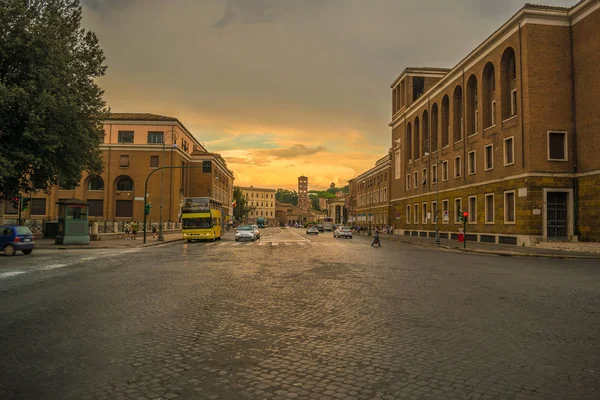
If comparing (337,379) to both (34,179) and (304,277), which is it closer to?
(304,277)

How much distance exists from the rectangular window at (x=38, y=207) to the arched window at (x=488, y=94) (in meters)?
58.4

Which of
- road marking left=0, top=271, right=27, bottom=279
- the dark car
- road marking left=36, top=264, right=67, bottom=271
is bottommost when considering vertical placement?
road marking left=36, top=264, right=67, bottom=271

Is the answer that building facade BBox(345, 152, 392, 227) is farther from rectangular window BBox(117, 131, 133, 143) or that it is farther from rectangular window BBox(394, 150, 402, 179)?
rectangular window BBox(117, 131, 133, 143)

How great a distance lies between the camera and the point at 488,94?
1502 inches

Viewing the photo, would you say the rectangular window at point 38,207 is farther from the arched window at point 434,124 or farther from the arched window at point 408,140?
the arched window at point 434,124

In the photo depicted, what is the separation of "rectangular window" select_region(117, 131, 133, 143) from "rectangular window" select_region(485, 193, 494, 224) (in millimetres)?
50274

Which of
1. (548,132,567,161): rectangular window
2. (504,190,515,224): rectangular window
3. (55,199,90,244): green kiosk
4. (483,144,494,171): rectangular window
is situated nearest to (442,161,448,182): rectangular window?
(483,144,494,171): rectangular window

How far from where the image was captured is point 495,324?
6977 mm

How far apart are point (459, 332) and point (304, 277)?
680cm

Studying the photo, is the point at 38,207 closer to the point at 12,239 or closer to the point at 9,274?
the point at 12,239

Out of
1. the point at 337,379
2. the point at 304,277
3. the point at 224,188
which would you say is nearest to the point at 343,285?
the point at 304,277

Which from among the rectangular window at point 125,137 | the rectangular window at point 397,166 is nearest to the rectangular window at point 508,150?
the rectangular window at point 397,166

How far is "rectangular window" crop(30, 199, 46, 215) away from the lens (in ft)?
203

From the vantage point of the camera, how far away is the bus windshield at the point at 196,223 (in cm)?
3766
